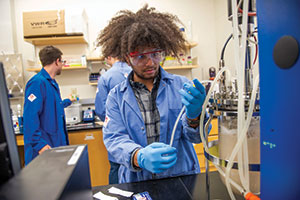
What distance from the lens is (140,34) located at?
3.61 ft

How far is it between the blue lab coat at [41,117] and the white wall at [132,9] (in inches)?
49.5

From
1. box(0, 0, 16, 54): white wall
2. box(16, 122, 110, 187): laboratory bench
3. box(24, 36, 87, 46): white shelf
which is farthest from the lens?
box(0, 0, 16, 54): white wall

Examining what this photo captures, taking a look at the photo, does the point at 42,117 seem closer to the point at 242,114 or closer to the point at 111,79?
the point at 111,79

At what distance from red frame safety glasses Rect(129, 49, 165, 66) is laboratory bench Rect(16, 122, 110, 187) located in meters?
1.50

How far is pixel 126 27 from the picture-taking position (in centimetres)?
118

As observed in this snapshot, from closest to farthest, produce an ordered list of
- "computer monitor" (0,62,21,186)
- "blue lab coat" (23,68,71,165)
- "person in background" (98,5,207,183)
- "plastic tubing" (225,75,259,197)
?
"computer monitor" (0,62,21,186) → "plastic tubing" (225,75,259,197) → "person in background" (98,5,207,183) → "blue lab coat" (23,68,71,165)

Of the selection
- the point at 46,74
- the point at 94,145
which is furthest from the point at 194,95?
the point at 94,145

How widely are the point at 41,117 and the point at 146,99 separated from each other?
1.28m

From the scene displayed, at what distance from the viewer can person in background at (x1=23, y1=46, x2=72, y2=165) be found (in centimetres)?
186

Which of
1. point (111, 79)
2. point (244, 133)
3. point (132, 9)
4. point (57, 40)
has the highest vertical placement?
point (132, 9)

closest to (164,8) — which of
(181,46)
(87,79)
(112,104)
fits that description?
(87,79)

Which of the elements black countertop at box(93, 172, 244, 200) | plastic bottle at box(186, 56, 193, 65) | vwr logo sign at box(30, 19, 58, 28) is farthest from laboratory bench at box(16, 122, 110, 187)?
plastic bottle at box(186, 56, 193, 65)

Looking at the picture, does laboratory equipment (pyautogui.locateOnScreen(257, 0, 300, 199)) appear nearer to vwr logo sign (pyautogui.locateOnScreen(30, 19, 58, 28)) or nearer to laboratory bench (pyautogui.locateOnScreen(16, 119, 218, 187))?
laboratory bench (pyautogui.locateOnScreen(16, 119, 218, 187))

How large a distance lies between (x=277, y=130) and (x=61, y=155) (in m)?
0.47
